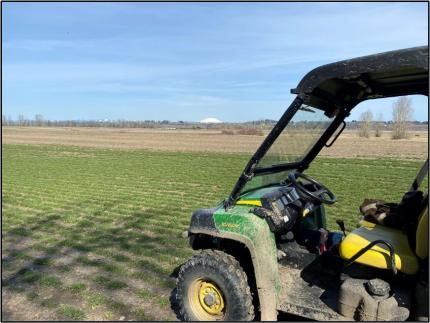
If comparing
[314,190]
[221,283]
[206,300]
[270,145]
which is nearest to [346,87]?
[270,145]

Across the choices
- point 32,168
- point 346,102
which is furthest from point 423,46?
point 32,168

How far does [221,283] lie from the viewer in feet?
11.8

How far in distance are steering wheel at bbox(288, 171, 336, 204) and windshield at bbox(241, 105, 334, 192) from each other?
15 centimetres

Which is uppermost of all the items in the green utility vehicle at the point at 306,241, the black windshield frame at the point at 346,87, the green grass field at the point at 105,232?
the black windshield frame at the point at 346,87

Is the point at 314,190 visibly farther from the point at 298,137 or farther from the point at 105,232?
the point at 105,232

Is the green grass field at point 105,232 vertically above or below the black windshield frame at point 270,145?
below

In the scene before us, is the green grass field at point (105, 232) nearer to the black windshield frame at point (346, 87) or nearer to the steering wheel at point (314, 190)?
the steering wheel at point (314, 190)

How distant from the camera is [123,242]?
6945 mm

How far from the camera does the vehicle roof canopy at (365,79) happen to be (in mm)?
2687

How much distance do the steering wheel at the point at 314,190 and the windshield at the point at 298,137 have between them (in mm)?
171

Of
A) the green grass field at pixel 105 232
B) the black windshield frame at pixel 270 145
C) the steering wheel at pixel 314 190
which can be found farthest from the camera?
the green grass field at pixel 105 232

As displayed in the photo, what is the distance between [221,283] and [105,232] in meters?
4.48

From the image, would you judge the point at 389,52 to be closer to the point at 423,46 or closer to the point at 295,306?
the point at 423,46

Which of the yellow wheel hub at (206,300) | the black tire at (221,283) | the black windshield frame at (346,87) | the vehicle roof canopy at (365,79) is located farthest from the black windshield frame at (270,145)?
the yellow wheel hub at (206,300)
